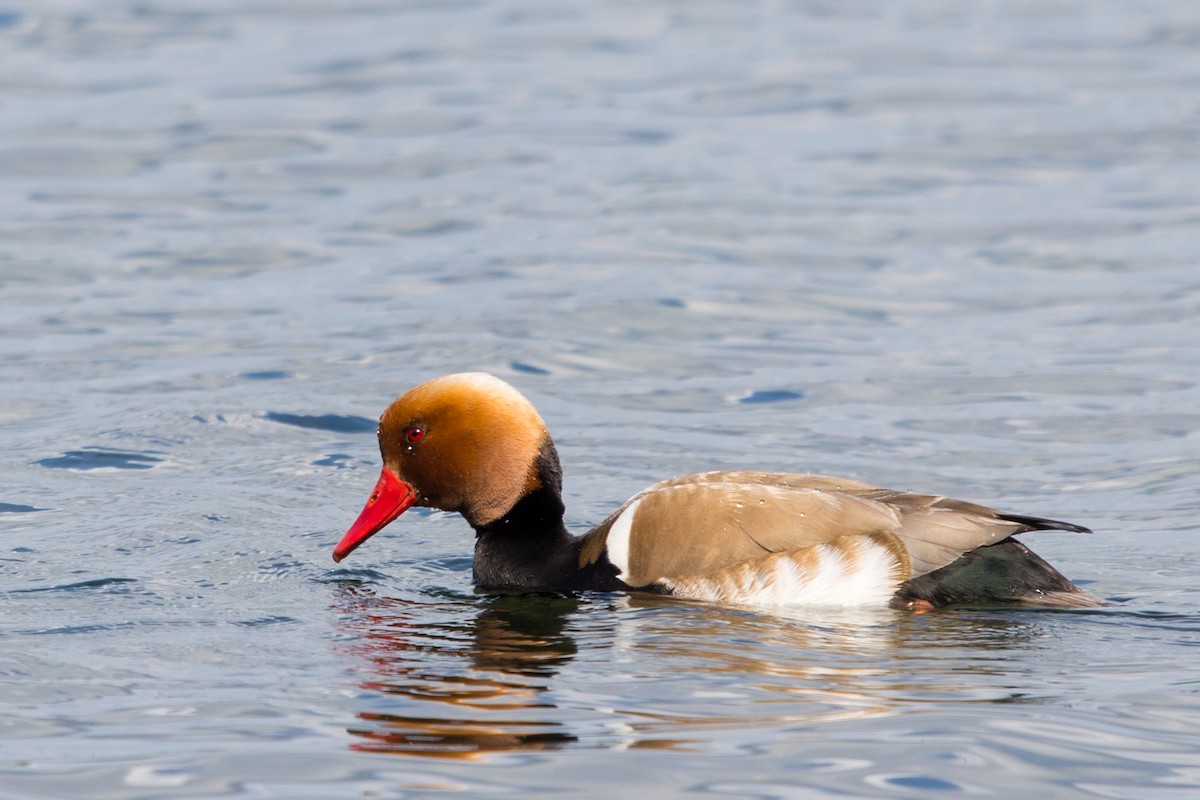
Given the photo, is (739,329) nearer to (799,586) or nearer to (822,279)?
(822,279)

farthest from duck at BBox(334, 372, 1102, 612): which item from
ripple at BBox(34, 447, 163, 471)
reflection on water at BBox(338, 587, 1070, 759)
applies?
ripple at BBox(34, 447, 163, 471)

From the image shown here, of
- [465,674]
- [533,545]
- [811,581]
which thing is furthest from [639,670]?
[533,545]

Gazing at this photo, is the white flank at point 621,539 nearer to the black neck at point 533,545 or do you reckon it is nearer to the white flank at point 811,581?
the black neck at point 533,545

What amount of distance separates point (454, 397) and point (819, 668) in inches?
90.0

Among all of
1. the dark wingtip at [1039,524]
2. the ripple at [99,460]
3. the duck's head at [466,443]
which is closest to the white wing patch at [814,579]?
the dark wingtip at [1039,524]

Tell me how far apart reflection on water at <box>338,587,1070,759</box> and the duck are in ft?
0.44

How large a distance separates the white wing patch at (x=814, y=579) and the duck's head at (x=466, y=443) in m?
1.07

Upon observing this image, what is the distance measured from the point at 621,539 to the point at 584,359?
5.02m

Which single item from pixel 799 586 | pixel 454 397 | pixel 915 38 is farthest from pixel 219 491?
pixel 915 38

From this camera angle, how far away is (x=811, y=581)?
7.12 meters

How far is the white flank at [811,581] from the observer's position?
7062 millimetres

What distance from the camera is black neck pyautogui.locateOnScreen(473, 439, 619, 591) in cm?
773

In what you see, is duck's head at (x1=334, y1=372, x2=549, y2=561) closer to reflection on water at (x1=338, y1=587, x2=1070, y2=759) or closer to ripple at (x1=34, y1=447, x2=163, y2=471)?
reflection on water at (x1=338, y1=587, x2=1070, y2=759)

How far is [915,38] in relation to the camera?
23.1 metres
